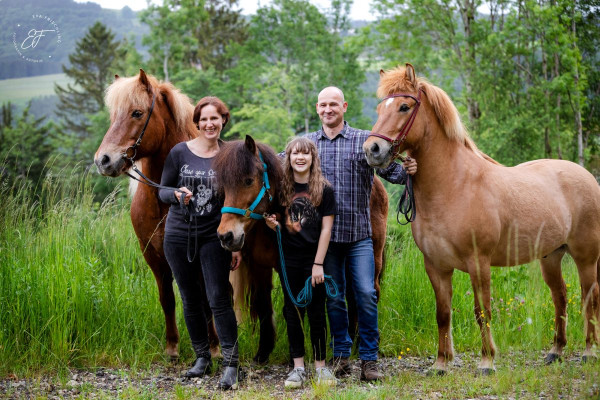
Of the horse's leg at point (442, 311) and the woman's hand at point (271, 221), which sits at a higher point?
the woman's hand at point (271, 221)

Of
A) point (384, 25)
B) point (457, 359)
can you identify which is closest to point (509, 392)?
point (457, 359)

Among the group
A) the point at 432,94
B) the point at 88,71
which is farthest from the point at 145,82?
the point at 88,71

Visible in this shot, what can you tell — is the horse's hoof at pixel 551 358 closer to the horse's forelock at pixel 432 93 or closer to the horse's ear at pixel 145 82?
the horse's forelock at pixel 432 93

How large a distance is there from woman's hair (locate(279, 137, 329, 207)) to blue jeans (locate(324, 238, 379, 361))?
1.55 ft

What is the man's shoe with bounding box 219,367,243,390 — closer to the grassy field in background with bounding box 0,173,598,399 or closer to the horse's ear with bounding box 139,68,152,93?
the grassy field in background with bounding box 0,173,598,399

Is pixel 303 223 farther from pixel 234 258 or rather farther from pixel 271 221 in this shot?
pixel 234 258

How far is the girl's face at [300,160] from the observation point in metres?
3.94

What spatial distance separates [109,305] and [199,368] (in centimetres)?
132

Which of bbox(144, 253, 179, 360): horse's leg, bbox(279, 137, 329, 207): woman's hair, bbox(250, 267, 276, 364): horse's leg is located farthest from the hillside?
bbox(279, 137, 329, 207): woman's hair

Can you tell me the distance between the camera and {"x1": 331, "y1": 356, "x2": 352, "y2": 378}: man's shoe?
422 cm

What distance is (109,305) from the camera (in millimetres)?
5102

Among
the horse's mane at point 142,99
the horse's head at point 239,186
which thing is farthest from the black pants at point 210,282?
Result: the horse's mane at point 142,99

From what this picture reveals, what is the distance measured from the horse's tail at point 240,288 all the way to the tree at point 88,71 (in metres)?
38.2

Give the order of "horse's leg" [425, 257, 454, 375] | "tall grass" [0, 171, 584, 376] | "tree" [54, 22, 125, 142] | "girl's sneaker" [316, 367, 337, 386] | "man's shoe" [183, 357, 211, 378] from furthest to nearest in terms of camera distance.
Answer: "tree" [54, 22, 125, 142], "tall grass" [0, 171, 584, 376], "horse's leg" [425, 257, 454, 375], "man's shoe" [183, 357, 211, 378], "girl's sneaker" [316, 367, 337, 386]
